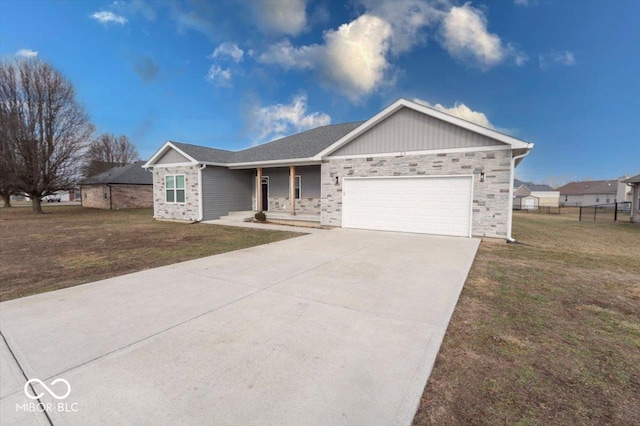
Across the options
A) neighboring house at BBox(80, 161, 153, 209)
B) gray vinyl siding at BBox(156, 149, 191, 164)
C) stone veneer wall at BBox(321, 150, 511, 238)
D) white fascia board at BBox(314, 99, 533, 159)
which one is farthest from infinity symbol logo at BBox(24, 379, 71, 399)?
neighboring house at BBox(80, 161, 153, 209)

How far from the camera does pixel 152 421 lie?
1.95m

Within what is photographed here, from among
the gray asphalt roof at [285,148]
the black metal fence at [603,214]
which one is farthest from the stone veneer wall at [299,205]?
the black metal fence at [603,214]

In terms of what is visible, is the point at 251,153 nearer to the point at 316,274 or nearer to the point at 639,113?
the point at 316,274

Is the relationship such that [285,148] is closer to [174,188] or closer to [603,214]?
[174,188]

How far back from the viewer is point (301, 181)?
627 inches

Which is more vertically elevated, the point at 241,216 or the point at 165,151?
the point at 165,151

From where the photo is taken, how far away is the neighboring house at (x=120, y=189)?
2777cm

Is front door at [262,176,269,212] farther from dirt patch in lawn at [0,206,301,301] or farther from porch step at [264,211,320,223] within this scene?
dirt patch in lawn at [0,206,301,301]

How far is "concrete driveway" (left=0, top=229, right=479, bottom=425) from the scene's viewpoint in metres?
2.08

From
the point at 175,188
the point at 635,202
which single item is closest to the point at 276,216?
the point at 175,188

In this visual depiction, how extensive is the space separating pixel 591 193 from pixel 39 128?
257 feet

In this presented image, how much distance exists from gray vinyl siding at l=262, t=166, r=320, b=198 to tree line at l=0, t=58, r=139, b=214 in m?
15.8

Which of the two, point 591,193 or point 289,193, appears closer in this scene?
point 289,193

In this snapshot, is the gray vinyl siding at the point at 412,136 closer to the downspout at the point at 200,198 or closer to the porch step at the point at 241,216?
the porch step at the point at 241,216
